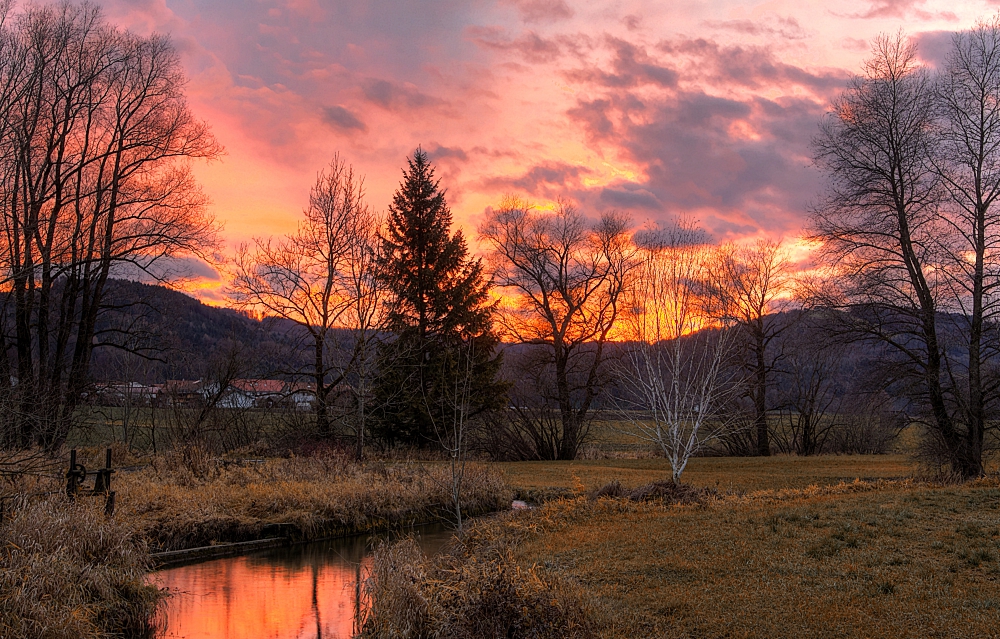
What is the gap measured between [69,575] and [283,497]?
750cm

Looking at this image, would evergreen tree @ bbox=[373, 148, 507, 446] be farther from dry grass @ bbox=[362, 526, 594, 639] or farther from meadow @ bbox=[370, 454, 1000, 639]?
dry grass @ bbox=[362, 526, 594, 639]

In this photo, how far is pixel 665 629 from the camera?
674cm

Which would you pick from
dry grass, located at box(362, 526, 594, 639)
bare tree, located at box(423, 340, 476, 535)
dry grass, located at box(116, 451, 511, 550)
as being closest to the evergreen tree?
bare tree, located at box(423, 340, 476, 535)

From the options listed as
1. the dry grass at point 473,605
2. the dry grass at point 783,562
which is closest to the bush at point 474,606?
the dry grass at point 473,605

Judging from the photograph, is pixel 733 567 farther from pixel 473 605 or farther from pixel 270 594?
pixel 270 594

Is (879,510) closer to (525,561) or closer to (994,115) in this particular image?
(525,561)

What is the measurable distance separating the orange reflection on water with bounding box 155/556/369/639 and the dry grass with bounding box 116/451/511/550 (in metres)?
1.27

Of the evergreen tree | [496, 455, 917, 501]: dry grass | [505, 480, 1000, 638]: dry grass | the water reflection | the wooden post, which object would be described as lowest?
the water reflection

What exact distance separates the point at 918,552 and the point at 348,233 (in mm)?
24552

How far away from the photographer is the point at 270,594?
1140cm

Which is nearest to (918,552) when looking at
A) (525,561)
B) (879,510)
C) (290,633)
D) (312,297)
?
(879,510)

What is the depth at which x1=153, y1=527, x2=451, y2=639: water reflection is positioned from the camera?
960 cm

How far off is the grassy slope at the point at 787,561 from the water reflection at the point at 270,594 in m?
3.13

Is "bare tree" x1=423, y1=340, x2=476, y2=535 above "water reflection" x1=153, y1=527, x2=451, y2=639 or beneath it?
above
